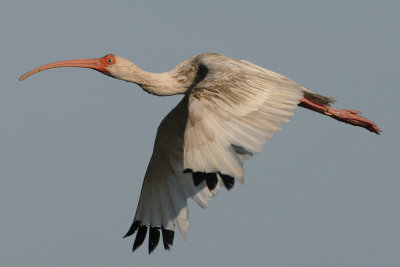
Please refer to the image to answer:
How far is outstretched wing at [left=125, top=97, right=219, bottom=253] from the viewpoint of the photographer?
19531 mm

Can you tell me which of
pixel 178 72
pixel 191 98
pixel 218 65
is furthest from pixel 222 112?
pixel 178 72

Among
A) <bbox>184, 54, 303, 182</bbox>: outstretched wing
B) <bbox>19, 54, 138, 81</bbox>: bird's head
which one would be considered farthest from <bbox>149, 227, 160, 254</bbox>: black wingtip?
<bbox>184, 54, 303, 182</bbox>: outstretched wing

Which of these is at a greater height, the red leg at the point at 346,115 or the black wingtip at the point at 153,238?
the red leg at the point at 346,115

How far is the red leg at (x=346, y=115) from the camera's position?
742 inches

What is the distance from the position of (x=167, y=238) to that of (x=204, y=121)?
6374 mm

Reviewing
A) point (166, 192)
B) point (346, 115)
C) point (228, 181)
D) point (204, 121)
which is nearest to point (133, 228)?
point (166, 192)

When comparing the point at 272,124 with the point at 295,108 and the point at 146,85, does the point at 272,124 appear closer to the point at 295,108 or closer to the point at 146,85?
the point at 295,108

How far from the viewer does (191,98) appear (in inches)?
588

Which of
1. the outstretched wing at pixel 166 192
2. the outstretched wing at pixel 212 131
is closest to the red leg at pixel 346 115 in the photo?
the outstretched wing at pixel 212 131

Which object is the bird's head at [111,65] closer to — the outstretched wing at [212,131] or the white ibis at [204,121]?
the white ibis at [204,121]

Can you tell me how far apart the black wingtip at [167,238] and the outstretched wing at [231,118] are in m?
5.00

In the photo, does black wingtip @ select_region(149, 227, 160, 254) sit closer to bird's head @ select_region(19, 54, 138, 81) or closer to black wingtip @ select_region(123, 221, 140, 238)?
black wingtip @ select_region(123, 221, 140, 238)

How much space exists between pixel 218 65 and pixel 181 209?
3.91 m

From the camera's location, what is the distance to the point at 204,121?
14.4 metres
